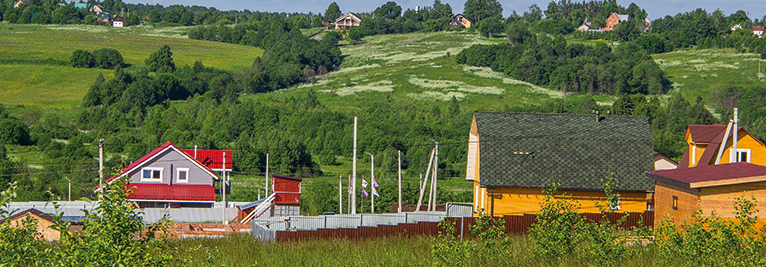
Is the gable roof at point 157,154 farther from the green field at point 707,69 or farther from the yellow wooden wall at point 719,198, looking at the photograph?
the green field at point 707,69

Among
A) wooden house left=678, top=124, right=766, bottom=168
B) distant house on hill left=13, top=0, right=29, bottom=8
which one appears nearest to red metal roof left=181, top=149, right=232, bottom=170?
wooden house left=678, top=124, right=766, bottom=168

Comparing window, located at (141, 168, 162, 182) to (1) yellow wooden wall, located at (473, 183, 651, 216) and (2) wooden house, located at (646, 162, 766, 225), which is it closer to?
(1) yellow wooden wall, located at (473, 183, 651, 216)

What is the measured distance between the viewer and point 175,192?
143ft

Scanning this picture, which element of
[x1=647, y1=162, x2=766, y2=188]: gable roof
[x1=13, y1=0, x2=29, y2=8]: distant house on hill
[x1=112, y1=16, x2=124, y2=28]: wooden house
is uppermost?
[x1=13, y1=0, x2=29, y2=8]: distant house on hill

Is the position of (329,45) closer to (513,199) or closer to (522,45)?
(522,45)

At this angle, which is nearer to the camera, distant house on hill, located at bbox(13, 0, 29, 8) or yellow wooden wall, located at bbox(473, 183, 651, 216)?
yellow wooden wall, located at bbox(473, 183, 651, 216)

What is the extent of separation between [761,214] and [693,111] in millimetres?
68417

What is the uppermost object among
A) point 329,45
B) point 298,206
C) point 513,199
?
point 329,45

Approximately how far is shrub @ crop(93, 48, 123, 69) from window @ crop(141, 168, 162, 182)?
271ft

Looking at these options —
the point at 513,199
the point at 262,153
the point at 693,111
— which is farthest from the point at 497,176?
the point at 693,111

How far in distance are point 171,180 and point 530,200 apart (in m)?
24.4

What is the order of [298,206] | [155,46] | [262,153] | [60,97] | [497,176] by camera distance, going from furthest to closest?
[155,46] < [60,97] < [262,153] < [298,206] < [497,176]

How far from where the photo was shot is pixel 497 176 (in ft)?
94.6

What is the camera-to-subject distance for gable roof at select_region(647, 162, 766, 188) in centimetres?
1905
